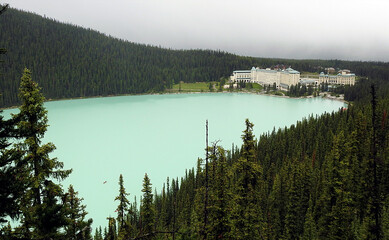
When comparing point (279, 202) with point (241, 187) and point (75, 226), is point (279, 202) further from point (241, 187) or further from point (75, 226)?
point (75, 226)

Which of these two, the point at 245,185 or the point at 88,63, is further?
the point at 88,63

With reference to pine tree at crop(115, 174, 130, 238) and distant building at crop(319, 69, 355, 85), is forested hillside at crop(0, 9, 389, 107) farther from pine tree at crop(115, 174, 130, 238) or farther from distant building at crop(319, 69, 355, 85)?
pine tree at crop(115, 174, 130, 238)

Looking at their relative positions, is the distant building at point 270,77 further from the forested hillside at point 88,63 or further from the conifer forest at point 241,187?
the conifer forest at point 241,187

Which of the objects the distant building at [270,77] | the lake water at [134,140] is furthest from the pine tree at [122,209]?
the distant building at [270,77]

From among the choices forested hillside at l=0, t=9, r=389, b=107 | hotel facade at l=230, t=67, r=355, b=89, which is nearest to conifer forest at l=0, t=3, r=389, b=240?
forested hillside at l=0, t=9, r=389, b=107

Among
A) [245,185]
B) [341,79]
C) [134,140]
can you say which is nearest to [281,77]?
[341,79]

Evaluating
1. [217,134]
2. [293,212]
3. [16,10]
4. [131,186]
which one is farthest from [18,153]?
[16,10]
